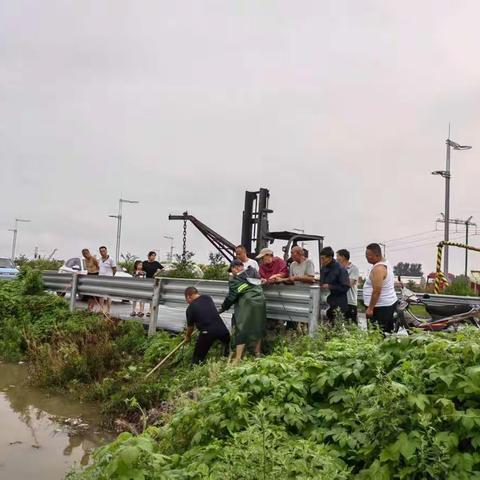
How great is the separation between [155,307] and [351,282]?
3.12m

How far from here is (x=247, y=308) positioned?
23.4 ft

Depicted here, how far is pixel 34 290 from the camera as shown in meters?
12.8

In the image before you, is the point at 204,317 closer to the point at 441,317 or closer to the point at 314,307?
the point at 314,307

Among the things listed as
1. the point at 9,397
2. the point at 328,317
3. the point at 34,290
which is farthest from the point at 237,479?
the point at 34,290

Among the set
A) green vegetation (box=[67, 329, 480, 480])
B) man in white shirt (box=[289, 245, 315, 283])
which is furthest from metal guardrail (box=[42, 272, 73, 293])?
green vegetation (box=[67, 329, 480, 480])

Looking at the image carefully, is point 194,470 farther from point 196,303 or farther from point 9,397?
point 9,397

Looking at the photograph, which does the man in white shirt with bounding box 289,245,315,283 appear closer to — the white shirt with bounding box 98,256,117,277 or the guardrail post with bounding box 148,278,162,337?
the guardrail post with bounding box 148,278,162,337

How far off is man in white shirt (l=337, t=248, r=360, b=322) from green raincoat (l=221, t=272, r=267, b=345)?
46.9 inches

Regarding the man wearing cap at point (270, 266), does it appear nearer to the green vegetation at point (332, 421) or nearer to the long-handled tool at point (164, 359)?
the long-handled tool at point (164, 359)

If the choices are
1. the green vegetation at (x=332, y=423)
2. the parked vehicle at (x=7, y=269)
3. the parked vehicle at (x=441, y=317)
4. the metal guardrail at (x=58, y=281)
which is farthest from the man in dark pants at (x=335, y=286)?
the parked vehicle at (x=7, y=269)

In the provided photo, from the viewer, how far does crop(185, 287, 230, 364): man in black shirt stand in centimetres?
731

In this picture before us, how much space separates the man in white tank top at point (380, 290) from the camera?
739cm

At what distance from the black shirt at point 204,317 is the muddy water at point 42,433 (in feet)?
5.20

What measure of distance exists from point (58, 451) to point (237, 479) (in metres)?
3.17
